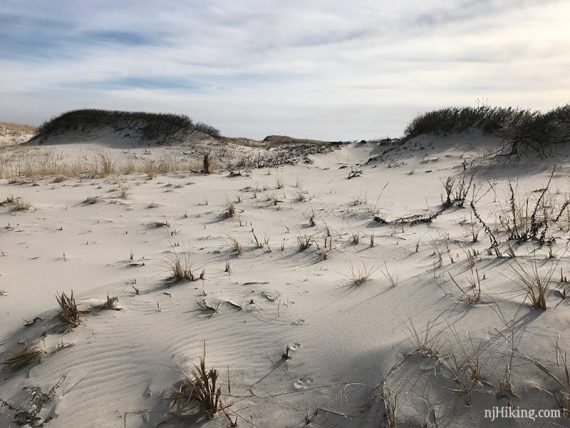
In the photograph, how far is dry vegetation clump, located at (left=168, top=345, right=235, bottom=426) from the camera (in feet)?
6.45

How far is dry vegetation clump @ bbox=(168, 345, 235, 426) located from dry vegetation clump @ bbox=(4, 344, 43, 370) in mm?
967

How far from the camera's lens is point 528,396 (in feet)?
5.60

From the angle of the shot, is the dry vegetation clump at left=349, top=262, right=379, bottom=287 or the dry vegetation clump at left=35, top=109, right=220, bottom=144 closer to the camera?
the dry vegetation clump at left=349, top=262, right=379, bottom=287

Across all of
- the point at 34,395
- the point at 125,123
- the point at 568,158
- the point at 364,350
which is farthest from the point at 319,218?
the point at 125,123

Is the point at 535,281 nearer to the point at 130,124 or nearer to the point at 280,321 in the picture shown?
the point at 280,321

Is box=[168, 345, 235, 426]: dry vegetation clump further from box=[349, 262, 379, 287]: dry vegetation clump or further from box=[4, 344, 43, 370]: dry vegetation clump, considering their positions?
box=[349, 262, 379, 287]: dry vegetation clump

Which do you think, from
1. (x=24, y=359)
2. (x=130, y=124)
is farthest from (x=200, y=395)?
(x=130, y=124)

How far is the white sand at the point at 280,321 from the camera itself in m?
1.91

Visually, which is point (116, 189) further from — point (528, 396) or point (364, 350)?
point (528, 396)

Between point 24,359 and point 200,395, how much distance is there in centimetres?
121

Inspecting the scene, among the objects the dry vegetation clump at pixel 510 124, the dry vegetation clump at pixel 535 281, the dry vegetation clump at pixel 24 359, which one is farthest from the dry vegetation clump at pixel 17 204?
the dry vegetation clump at pixel 510 124

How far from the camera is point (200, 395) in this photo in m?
1.99

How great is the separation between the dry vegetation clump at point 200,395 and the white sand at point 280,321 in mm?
61

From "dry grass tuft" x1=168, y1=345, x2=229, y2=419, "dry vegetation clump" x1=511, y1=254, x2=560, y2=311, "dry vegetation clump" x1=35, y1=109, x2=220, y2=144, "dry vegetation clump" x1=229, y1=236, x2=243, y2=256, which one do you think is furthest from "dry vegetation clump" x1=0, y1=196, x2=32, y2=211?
"dry vegetation clump" x1=35, y1=109, x2=220, y2=144
